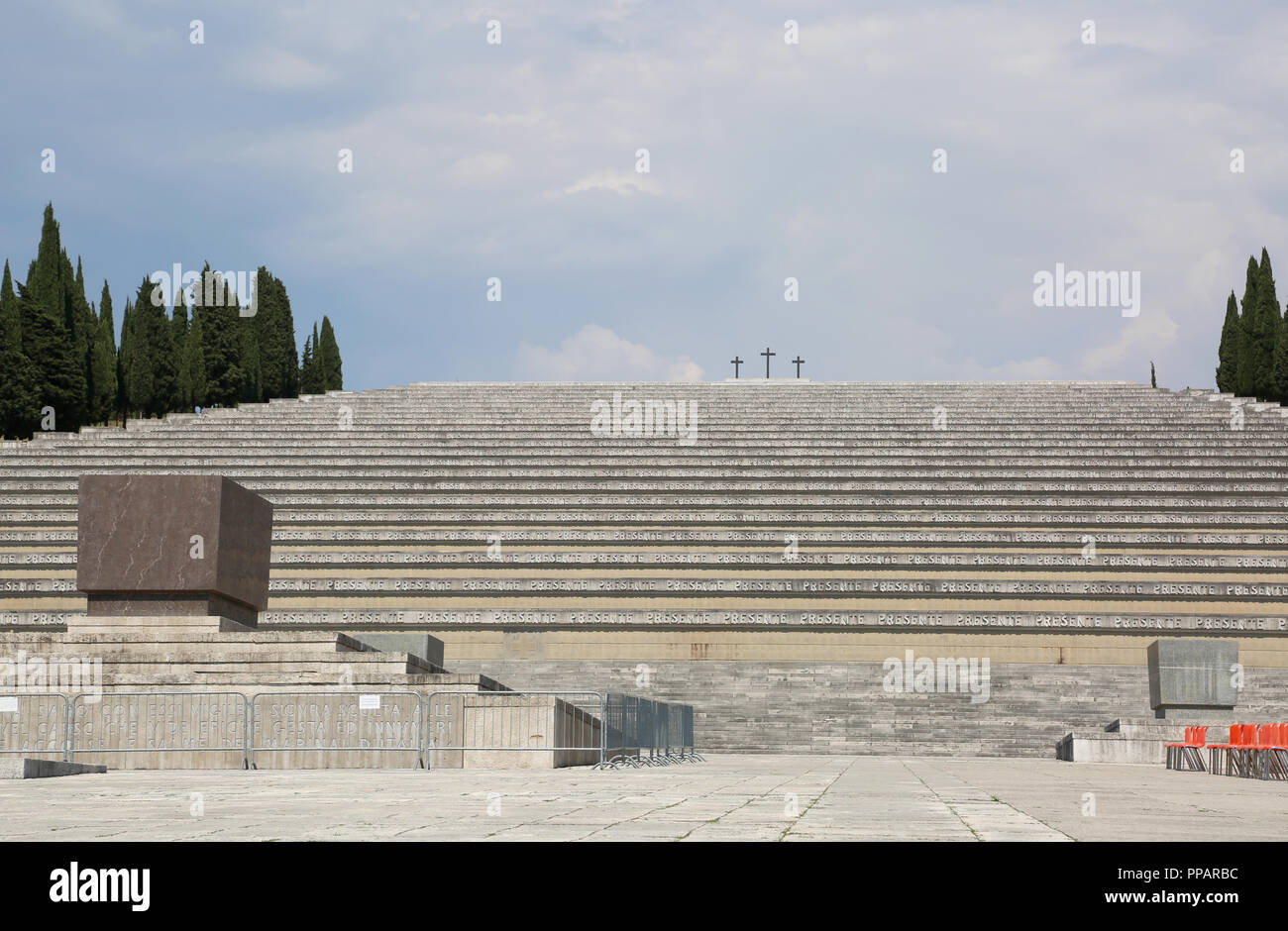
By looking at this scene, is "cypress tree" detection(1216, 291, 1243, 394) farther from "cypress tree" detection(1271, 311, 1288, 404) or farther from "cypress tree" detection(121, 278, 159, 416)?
"cypress tree" detection(121, 278, 159, 416)

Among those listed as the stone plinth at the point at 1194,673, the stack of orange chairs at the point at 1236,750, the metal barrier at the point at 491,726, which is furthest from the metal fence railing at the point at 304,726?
the stone plinth at the point at 1194,673

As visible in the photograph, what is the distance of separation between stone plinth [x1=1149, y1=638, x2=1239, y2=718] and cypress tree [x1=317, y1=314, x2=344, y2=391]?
180ft

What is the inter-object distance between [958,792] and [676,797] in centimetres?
245

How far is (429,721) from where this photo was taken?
1515 centimetres

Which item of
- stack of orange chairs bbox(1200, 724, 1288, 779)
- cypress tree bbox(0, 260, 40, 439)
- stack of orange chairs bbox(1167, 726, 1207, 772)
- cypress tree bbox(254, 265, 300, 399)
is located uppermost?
cypress tree bbox(254, 265, 300, 399)

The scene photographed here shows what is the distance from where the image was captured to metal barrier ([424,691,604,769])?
50.2ft

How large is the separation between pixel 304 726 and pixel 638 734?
4572 mm

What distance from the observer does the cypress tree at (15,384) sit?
49.3 metres

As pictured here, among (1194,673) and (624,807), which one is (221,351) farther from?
(624,807)

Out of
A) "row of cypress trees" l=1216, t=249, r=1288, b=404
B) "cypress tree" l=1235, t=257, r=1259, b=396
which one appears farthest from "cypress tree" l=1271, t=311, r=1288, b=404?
"cypress tree" l=1235, t=257, r=1259, b=396

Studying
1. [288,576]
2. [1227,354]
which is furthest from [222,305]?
[1227,354]

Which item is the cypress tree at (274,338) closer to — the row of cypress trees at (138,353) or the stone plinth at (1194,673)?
the row of cypress trees at (138,353)

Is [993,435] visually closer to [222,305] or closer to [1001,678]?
[1001,678]
